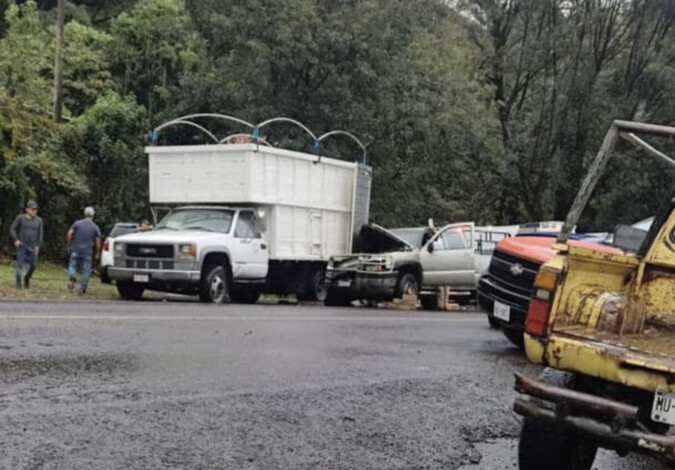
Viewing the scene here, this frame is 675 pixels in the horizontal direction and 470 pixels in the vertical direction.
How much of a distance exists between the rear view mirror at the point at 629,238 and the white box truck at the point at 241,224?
460 inches

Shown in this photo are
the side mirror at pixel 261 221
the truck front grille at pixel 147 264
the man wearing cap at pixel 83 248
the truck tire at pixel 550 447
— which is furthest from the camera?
the side mirror at pixel 261 221

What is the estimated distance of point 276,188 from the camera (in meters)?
19.2

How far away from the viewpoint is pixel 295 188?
19.8m

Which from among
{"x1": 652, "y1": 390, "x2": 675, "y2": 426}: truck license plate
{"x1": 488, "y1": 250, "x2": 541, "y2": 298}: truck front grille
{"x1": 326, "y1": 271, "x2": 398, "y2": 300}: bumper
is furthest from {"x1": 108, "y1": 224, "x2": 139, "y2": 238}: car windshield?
{"x1": 652, "y1": 390, "x2": 675, "y2": 426}: truck license plate

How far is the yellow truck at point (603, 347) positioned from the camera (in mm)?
4234

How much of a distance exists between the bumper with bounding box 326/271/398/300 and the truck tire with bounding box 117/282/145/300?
4.63 meters

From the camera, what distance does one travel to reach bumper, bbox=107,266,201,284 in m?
16.7

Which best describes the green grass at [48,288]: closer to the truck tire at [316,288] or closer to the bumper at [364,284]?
the truck tire at [316,288]

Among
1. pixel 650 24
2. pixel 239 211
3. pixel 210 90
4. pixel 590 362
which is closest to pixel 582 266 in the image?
pixel 590 362

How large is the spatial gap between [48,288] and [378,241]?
7586 mm

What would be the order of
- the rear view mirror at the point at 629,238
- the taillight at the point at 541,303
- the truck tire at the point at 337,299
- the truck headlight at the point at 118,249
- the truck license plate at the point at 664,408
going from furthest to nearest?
the truck tire at the point at 337,299, the truck headlight at the point at 118,249, the rear view mirror at the point at 629,238, the taillight at the point at 541,303, the truck license plate at the point at 664,408

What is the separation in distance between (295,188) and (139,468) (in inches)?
601

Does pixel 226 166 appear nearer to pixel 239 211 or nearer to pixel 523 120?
pixel 239 211

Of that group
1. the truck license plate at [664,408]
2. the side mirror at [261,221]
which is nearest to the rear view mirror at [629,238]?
the truck license plate at [664,408]
